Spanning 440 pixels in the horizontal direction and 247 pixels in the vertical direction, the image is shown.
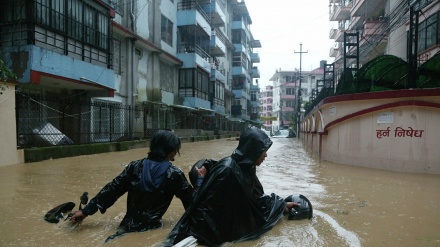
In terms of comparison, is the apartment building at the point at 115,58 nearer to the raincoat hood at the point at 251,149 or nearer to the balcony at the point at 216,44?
the balcony at the point at 216,44

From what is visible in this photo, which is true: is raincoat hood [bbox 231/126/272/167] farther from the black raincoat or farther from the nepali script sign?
the nepali script sign

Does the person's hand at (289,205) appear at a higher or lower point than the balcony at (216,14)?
lower

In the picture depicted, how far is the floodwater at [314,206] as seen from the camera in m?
3.33

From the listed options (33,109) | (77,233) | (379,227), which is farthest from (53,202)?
(33,109)

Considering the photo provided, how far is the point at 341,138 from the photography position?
9.20 meters

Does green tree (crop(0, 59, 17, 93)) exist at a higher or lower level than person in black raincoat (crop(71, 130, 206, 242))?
higher

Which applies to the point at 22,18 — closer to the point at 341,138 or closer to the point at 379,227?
the point at 341,138

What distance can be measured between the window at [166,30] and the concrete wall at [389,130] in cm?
1563

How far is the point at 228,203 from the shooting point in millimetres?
2953

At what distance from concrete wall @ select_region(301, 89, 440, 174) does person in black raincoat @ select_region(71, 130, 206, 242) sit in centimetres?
611

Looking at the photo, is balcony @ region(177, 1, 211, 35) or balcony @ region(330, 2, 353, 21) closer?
balcony @ region(177, 1, 211, 35)

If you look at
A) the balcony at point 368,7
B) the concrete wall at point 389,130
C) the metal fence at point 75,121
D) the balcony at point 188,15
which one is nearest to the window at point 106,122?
the metal fence at point 75,121

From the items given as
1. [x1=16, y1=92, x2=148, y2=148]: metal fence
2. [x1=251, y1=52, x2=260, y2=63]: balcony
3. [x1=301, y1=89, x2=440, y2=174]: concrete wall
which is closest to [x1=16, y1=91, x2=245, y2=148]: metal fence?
[x1=16, y1=92, x2=148, y2=148]: metal fence

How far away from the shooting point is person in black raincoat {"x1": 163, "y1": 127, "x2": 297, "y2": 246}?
9.64ft
